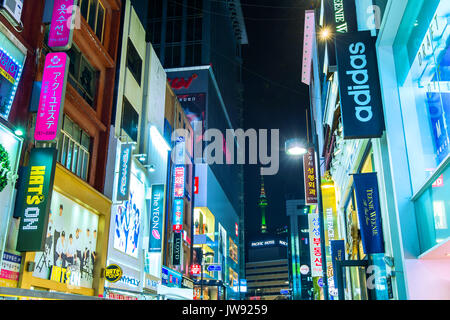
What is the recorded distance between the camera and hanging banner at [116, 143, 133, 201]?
1928 centimetres

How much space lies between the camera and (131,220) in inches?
853

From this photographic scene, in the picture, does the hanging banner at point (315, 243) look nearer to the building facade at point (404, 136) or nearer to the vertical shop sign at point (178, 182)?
the vertical shop sign at point (178, 182)

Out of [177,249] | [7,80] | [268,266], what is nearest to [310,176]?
[177,249]

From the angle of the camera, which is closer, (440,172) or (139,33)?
(440,172)

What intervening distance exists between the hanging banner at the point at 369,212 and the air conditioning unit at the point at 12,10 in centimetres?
1081

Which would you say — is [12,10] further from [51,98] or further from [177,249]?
[177,249]

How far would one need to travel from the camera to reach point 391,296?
36.9ft

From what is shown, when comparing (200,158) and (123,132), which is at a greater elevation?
(200,158)

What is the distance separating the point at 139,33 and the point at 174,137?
1057 cm

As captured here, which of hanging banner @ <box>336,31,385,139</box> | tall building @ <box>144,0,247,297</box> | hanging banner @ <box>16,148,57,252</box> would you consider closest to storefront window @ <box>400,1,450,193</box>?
hanging banner @ <box>336,31,385,139</box>

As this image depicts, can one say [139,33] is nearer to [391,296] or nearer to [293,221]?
[391,296]

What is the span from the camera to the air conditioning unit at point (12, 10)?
11.5m
